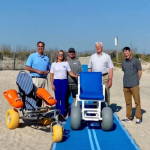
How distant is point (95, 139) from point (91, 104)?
1.35 meters

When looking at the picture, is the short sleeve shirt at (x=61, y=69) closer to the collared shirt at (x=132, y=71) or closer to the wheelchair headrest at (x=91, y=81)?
the wheelchair headrest at (x=91, y=81)

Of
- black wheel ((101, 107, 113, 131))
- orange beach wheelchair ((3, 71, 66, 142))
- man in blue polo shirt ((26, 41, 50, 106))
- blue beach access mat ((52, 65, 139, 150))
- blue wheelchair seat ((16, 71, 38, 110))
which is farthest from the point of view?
man in blue polo shirt ((26, 41, 50, 106))

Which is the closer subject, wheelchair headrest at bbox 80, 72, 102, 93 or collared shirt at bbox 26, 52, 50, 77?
collared shirt at bbox 26, 52, 50, 77

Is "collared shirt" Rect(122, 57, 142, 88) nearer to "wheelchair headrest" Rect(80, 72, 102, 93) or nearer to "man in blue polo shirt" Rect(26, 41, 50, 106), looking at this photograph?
"wheelchair headrest" Rect(80, 72, 102, 93)

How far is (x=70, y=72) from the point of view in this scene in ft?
25.5

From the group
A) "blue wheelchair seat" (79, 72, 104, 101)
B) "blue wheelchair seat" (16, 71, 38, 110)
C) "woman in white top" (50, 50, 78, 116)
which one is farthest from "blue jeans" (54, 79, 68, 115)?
"blue wheelchair seat" (16, 71, 38, 110)

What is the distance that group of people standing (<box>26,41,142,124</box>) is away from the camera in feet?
24.6

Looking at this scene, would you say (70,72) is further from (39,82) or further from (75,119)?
(75,119)

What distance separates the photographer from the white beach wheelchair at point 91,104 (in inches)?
269

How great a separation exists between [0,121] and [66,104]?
1.87 meters

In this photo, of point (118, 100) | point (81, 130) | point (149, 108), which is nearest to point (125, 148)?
point (81, 130)

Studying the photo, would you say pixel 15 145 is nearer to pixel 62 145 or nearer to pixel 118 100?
pixel 62 145

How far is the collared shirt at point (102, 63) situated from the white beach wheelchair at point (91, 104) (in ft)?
1.82

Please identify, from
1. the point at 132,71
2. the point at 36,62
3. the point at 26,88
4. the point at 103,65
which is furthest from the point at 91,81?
the point at 26,88
